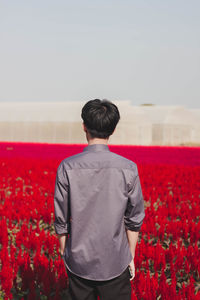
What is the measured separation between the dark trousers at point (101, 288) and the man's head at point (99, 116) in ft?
2.73

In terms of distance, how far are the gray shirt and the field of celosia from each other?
1.07m

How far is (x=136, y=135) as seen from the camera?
1080 inches

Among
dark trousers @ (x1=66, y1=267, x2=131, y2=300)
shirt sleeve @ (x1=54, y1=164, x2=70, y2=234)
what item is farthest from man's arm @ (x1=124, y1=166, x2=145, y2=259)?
shirt sleeve @ (x1=54, y1=164, x2=70, y2=234)

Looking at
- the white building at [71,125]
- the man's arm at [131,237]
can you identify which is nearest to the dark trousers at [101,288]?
the man's arm at [131,237]

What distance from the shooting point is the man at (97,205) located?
6.14ft

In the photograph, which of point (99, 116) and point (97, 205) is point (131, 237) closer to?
point (97, 205)

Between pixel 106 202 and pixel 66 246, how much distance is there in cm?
38

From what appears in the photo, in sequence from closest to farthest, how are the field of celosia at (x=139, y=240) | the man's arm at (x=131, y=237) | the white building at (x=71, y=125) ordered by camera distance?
the man's arm at (x=131, y=237) → the field of celosia at (x=139, y=240) → the white building at (x=71, y=125)

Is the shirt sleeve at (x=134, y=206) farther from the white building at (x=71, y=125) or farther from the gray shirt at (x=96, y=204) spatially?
the white building at (x=71, y=125)

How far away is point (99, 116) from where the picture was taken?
190cm

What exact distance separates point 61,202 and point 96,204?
200 mm

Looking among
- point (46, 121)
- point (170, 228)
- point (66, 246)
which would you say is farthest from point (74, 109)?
point (66, 246)

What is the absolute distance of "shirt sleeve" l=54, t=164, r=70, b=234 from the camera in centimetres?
188

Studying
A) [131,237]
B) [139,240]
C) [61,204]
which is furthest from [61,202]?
[139,240]
